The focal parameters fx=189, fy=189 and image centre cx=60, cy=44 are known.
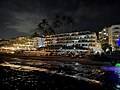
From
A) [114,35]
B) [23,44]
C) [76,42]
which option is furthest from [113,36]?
[23,44]

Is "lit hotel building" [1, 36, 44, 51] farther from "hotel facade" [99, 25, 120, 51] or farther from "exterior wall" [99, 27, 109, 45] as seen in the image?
"hotel facade" [99, 25, 120, 51]

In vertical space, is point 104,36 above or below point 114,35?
above

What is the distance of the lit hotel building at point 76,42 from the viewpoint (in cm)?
11331

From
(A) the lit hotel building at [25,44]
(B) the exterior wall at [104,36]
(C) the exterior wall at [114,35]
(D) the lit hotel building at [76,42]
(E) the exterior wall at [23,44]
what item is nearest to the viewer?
(C) the exterior wall at [114,35]

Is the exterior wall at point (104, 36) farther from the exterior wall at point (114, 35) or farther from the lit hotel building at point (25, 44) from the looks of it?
the lit hotel building at point (25, 44)

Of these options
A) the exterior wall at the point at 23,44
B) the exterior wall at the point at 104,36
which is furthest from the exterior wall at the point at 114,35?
the exterior wall at the point at 23,44

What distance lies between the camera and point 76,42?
4936 inches

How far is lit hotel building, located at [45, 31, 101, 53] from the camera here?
113 metres

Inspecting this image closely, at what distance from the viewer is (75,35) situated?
414 ft

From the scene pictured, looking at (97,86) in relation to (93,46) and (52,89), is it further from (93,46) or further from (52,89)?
(93,46)

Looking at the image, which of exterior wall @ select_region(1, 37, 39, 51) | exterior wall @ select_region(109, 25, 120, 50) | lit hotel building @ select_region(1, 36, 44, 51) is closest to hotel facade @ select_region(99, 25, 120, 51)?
exterior wall @ select_region(109, 25, 120, 50)

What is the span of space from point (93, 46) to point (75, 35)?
16.5 meters

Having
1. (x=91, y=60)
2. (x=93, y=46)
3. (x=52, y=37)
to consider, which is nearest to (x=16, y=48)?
(x=52, y=37)

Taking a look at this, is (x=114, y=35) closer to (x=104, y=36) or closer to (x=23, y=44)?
(x=104, y=36)
